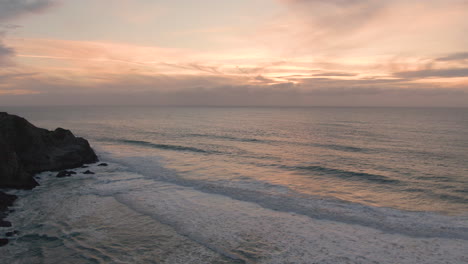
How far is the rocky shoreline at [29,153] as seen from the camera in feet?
66.4

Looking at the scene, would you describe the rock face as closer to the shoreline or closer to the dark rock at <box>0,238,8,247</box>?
the shoreline

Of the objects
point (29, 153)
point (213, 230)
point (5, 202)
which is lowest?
point (213, 230)

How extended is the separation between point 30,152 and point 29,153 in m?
0.14

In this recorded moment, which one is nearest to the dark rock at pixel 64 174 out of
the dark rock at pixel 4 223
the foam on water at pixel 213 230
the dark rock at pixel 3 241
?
the foam on water at pixel 213 230

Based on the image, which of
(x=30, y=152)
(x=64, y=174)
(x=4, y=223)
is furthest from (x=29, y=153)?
(x=4, y=223)

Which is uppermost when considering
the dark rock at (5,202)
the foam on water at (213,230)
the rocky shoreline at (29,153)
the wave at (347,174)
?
the rocky shoreline at (29,153)

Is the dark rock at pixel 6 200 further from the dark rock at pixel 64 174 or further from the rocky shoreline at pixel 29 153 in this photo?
the dark rock at pixel 64 174

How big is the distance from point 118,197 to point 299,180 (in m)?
14.9

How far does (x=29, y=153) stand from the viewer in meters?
26.0

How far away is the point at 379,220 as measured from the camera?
16031mm

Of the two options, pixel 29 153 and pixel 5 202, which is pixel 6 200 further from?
pixel 29 153

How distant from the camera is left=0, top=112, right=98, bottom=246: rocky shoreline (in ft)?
66.4

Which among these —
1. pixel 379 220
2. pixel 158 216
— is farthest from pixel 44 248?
pixel 379 220

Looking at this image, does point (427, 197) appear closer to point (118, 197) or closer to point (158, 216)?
point (158, 216)
